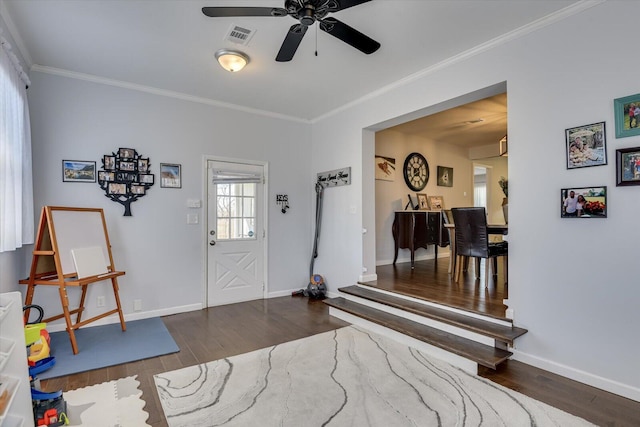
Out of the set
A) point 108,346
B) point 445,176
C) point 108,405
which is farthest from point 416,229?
point 108,405

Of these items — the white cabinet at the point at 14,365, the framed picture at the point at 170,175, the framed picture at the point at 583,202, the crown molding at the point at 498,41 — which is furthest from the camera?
the framed picture at the point at 170,175

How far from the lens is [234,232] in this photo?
475 cm

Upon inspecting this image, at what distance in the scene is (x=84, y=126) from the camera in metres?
3.70

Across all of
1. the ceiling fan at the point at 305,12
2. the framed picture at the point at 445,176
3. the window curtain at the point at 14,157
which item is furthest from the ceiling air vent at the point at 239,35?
the framed picture at the point at 445,176

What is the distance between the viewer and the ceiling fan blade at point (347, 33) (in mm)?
2148

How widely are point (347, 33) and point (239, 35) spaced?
1.10 meters

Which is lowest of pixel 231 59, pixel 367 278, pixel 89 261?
pixel 367 278

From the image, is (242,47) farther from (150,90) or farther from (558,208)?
(558,208)

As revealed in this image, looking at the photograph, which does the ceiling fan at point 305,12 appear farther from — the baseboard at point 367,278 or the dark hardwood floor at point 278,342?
the baseboard at point 367,278

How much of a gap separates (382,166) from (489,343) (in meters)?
3.80

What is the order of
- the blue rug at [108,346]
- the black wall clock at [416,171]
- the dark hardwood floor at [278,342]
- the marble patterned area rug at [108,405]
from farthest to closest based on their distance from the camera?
the black wall clock at [416,171]
the blue rug at [108,346]
the dark hardwood floor at [278,342]
the marble patterned area rug at [108,405]

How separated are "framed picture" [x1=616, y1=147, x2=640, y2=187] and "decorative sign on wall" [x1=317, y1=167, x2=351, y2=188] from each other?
2877 mm

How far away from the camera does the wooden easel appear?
119 inches

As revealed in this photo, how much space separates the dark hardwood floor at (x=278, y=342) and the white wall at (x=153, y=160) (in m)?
0.52
